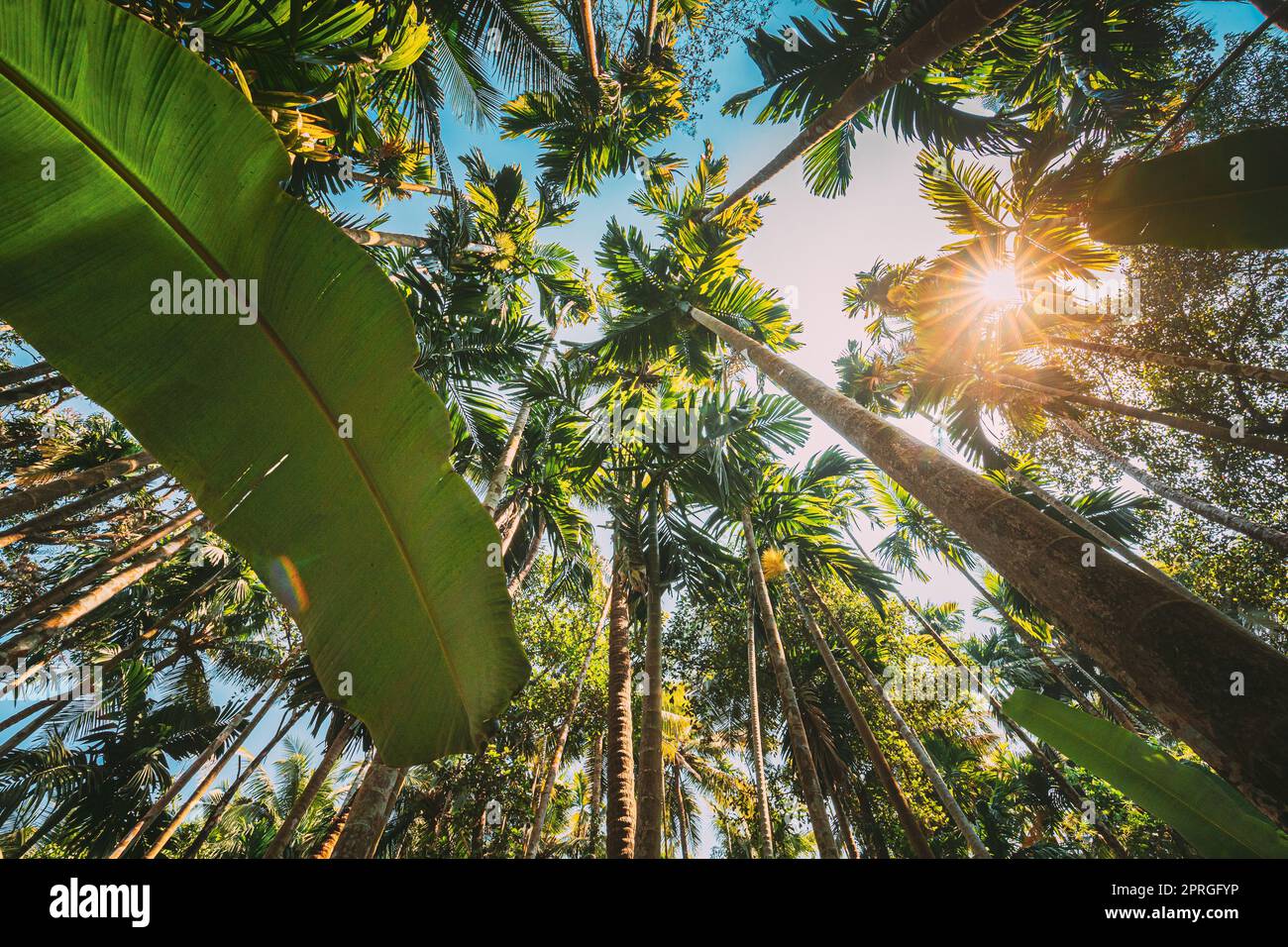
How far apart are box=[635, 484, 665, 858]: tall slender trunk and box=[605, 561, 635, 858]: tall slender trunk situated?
0.11m

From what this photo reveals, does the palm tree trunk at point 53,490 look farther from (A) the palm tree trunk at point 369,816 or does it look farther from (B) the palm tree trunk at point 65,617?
Result: (A) the palm tree trunk at point 369,816

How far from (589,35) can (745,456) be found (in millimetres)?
6671

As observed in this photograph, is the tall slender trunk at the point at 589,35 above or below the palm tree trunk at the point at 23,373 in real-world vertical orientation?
above

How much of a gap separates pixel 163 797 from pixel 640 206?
14.1m

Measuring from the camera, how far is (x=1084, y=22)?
19.2ft

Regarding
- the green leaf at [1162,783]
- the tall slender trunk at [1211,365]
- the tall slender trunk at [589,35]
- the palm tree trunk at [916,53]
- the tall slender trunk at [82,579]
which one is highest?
the tall slender trunk at [589,35]

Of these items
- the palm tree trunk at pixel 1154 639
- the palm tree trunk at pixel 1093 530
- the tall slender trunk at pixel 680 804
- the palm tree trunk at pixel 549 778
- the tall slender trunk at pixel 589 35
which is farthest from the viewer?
the tall slender trunk at pixel 680 804

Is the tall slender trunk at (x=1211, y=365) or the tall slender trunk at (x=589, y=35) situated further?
the tall slender trunk at (x=589, y=35)

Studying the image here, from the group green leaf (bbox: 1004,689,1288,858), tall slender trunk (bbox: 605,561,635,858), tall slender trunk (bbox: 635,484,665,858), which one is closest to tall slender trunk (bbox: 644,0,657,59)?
tall slender trunk (bbox: 635,484,665,858)

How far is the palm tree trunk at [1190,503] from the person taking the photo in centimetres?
509

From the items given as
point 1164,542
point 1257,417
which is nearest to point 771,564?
point 1164,542

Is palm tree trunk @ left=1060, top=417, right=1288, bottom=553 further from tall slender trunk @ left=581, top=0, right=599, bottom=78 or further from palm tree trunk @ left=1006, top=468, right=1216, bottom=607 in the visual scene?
tall slender trunk @ left=581, top=0, right=599, bottom=78

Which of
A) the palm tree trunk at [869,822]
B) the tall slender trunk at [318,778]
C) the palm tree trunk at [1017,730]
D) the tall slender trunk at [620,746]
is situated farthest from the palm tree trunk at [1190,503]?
the tall slender trunk at [318,778]

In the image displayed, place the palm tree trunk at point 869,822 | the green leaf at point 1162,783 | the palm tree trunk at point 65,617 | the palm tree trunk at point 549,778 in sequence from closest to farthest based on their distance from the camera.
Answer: the green leaf at point 1162,783 → the palm tree trunk at point 65,617 → the palm tree trunk at point 549,778 → the palm tree trunk at point 869,822
